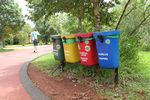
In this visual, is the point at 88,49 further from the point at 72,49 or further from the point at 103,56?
the point at 72,49

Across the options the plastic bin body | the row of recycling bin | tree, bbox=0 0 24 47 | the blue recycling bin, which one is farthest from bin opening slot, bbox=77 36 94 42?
tree, bbox=0 0 24 47

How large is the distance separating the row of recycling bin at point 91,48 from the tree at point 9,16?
15.6 meters

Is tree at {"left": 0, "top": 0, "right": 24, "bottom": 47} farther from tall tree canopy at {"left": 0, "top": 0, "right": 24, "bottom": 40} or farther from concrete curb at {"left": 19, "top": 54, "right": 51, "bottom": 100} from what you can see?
concrete curb at {"left": 19, "top": 54, "right": 51, "bottom": 100}

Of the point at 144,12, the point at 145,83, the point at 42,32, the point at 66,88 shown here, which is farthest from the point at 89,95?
the point at 42,32

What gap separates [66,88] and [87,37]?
4.75ft

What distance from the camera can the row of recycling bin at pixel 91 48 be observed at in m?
5.95

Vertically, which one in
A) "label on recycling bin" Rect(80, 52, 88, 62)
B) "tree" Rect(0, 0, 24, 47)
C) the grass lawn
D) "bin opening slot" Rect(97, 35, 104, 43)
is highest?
"tree" Rect(0, 0, 24, 47)

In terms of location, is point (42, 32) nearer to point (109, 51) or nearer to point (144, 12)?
point (144, 12)

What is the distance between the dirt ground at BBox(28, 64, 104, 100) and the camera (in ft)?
18.9

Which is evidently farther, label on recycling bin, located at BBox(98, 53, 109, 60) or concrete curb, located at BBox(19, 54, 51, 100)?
label on recycling bin, located at BBox(98, 53, 109, 60)

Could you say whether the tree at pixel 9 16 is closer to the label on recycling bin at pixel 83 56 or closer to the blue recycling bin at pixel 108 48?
the label on recycling bin at pixel 83 56

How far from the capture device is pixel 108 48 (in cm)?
600

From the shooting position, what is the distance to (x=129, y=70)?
7.55 meters

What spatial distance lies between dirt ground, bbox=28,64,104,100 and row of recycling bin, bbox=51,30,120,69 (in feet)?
1.88
